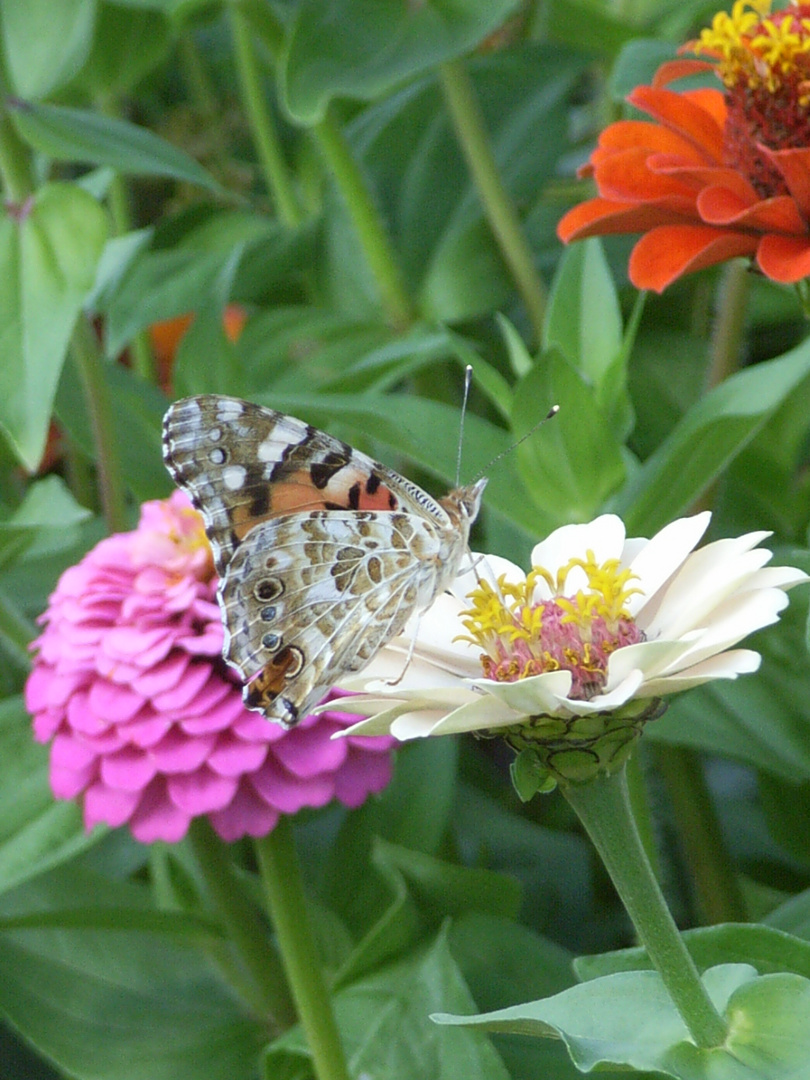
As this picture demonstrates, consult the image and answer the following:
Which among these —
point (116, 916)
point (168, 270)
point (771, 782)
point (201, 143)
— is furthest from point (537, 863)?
point (201, 143)

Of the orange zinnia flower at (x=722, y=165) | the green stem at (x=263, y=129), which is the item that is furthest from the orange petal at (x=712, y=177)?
the green stem at (x=263, y=129)

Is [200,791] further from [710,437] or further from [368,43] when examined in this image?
[368,43]

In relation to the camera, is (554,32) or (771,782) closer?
(771,782)

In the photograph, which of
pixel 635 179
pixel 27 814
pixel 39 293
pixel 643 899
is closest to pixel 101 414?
pixel 39 293

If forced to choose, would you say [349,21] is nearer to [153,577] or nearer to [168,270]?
[168,270]

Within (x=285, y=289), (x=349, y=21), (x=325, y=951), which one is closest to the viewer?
(x=325, y=951)

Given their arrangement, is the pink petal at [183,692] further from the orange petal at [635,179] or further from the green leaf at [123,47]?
the green leaf at [123,47]
